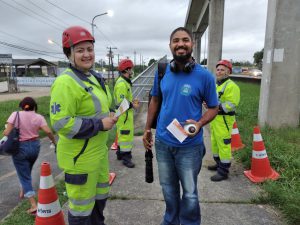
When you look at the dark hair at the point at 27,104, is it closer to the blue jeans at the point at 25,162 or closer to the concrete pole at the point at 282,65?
the blue jeans at the point at 25,162

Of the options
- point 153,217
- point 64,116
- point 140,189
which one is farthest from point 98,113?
point 140,189

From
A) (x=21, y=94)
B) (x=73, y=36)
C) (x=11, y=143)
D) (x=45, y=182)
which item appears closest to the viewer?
(x=73, y=36)

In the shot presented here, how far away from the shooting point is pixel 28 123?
3645mm

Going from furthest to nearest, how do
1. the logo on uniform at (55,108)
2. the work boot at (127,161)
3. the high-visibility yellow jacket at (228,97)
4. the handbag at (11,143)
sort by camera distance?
the work boot at (127,161) < the high-visibility yellow jacket at (228,97) < the handbag at (11,143) < the logo on uniform at (55,108)

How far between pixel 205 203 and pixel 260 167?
124 cm

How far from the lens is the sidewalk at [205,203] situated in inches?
123

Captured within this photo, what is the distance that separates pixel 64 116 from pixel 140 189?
223cm

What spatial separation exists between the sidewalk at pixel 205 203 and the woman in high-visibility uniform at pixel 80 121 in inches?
36.8

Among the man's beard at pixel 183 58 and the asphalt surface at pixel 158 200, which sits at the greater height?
the man's beard at pixel 183 58

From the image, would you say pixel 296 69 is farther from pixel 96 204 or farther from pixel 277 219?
pixel 96 204

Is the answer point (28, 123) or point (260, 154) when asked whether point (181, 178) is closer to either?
point (260, 154)

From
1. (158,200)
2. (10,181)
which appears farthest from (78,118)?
(10,181)

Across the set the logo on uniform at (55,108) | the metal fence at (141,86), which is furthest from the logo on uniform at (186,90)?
the metal fence at (141,86)

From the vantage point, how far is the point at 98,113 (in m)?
2.35
